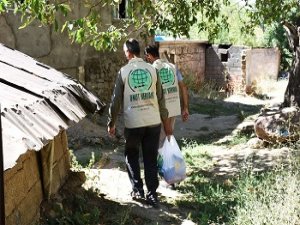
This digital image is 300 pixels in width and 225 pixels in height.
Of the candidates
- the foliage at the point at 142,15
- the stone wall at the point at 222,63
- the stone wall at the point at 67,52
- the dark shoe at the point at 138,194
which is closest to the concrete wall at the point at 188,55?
the stone wall at the point at 222,63

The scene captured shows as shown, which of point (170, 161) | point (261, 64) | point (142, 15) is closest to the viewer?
point (170, 161)

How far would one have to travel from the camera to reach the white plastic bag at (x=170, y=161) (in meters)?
5.23

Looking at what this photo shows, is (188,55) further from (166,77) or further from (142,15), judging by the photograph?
(166,77)

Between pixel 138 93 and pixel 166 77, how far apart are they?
35.7 inches

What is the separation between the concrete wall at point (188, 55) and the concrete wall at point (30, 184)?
11.2m

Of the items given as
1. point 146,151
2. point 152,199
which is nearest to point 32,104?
point 146,151

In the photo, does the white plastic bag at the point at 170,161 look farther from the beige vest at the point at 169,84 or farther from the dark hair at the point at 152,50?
the dark hair at the point at 152,50

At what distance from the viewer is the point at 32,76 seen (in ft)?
12.5

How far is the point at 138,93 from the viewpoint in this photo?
15.3 ft

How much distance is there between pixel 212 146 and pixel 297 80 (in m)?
1.96

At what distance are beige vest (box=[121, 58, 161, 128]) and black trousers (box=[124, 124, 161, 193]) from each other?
11 centimetres

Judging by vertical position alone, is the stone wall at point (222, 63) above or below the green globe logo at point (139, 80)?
below

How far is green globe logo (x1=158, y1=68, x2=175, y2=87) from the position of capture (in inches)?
215

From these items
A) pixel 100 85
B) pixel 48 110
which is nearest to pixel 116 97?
pixel 48 110
